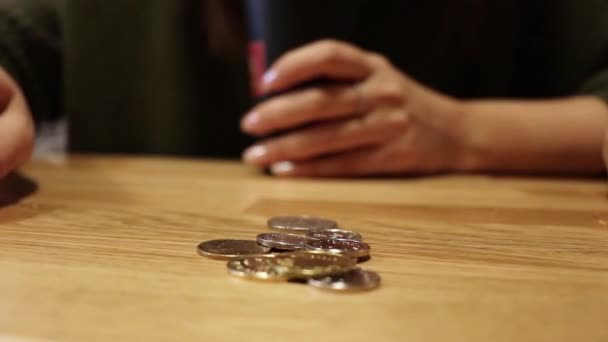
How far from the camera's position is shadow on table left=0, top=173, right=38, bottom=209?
524 mm

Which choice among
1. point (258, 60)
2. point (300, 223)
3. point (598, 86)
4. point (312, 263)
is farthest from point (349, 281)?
point (598, 86)

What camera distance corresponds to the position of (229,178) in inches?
27.6

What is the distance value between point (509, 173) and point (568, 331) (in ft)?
1.77

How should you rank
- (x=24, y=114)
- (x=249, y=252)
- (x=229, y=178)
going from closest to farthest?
(x=249, y=252), (x=24, y=114), (x=229, y=178)

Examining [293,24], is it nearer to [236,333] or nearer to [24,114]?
[24,114]

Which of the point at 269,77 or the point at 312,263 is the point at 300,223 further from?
the point at 269,77

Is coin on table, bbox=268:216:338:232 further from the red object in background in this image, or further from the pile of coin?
the red object in background

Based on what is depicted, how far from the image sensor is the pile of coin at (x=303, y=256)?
32 centimetres

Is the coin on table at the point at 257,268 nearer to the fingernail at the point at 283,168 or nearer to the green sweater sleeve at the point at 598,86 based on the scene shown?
the fingernail at the point at 283,168

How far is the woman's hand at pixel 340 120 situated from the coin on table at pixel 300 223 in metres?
0.24

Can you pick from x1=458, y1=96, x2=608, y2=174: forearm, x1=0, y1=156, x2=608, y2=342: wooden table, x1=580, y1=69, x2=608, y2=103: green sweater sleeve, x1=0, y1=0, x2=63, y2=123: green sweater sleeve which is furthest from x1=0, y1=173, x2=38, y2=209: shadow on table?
x1=580, y1=69, x2=608, y2=103: green sweater sleeve

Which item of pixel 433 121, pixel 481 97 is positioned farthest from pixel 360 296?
pixel 481 97

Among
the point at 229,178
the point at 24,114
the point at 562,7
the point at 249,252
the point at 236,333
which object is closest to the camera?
the point at 236,333

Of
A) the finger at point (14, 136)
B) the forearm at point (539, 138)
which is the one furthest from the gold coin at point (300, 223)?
the forearm at point (539, 138)
